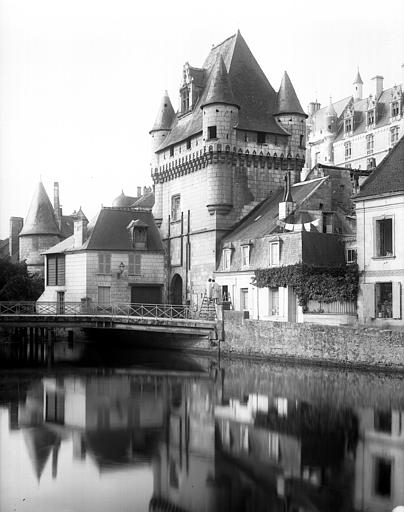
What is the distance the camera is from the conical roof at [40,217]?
68375 millimetres

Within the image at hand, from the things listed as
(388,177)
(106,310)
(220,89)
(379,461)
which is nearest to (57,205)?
(106,310)

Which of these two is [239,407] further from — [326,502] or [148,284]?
[148,284]

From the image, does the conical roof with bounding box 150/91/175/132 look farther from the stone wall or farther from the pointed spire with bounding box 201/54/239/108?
the stone wall

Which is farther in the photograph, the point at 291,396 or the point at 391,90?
the point at 391,90

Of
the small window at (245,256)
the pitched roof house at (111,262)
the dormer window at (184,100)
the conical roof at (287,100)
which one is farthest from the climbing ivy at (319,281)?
the dormer window at (184,100)

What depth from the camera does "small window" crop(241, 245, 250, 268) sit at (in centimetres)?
4197

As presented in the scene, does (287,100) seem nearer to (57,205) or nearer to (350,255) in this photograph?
(350,255)

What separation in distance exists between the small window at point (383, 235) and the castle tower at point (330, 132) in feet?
152

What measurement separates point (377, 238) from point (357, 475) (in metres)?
19.5

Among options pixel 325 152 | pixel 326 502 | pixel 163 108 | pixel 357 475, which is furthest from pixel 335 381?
pixel 325 152

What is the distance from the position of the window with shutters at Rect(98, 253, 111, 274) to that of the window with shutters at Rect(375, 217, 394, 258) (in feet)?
67.9

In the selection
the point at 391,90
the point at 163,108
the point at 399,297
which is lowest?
the point at 399,297

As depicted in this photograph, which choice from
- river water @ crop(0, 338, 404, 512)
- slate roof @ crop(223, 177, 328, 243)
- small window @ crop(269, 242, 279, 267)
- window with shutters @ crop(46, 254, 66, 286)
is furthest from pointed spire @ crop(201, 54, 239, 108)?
river water @ crop(0, 338, 404, 512)

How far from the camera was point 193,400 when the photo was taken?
26188 mm
